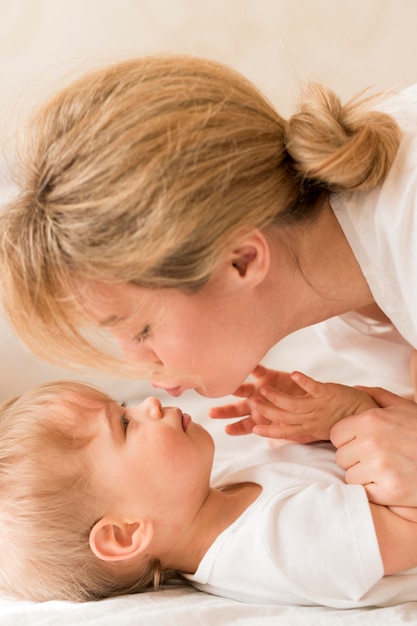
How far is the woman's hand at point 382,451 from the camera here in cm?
110

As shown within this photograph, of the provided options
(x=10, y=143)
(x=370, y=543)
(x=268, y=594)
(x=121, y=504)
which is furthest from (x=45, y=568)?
(x=10, y=143)

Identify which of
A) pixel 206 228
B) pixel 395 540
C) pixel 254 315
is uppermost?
pixel 206 228

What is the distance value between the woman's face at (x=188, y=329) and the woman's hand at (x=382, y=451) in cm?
17

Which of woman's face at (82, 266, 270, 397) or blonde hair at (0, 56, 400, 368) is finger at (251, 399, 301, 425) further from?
blonde hair at (0, 56, 400, 368)

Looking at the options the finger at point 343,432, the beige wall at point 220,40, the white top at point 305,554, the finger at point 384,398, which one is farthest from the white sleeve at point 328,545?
the beige wall at point 220,40

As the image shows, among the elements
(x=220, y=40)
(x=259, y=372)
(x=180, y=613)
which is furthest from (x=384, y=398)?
(x=220, y=40)

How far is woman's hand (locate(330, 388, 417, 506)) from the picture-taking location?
110 centimetres

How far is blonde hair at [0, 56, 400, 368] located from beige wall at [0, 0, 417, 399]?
1.59 ft

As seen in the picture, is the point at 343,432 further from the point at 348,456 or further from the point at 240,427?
the point at 240,427

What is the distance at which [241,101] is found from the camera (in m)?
1.04

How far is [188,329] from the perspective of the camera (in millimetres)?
1066

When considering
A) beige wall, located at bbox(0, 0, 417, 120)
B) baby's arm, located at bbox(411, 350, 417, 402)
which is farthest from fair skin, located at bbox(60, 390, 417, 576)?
beige wall, located at bbox(0, 0, 417, 120)

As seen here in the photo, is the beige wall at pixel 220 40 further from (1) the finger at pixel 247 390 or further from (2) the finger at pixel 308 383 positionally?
(2) the finger at pixel 308 383

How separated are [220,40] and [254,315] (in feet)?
2.62
